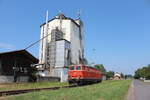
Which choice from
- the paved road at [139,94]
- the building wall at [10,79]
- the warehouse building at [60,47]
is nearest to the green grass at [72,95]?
the paved road at [139,94]

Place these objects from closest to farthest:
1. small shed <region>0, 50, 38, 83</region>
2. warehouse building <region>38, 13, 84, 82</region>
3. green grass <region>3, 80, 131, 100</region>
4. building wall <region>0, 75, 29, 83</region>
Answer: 1. green grass <region>3, 80, 131, 100</region>
2. building wall <region>0, 75, 29, 83</region>
3. small shed <region>0, 50, 38, 83</region>
4. warehouse building <region>38, 13, 84, 82</region>

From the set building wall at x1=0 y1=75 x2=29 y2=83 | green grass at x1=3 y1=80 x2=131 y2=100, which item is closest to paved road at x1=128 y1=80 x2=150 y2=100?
green grass at x1=3 y1=80 x2=131 y2=100

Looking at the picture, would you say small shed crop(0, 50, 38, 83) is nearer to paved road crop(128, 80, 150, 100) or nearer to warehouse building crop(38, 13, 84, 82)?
warehouse building crop(38, 13, 84, 82)

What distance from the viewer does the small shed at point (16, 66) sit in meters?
33.2

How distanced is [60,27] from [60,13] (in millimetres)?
5087

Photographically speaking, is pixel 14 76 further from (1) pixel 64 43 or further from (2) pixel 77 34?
(2) pixel 77 34

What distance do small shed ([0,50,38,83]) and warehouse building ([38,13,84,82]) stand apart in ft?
48.1

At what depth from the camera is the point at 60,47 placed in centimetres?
5875

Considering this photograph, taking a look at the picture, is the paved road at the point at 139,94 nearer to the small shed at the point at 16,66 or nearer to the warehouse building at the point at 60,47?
the small shed at the point at 16,66

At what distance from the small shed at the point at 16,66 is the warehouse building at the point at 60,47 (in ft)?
48.1

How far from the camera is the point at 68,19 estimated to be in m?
65.1

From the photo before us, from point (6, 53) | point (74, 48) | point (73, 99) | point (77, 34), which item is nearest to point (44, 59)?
point (74, 48)

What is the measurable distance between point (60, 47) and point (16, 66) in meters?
24.2

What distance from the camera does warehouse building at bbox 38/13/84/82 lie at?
56844mm
